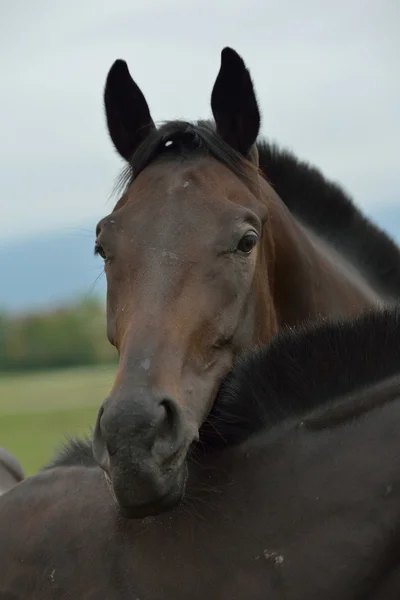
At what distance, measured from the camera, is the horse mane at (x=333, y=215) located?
5.32 meters

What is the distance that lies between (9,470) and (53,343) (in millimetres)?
45750

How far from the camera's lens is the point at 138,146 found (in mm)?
4266

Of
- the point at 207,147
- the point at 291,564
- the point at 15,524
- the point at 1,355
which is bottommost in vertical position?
the point at 1,355

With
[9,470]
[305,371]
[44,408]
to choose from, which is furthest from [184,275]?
[44,408]

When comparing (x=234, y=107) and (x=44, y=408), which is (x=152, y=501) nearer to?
(x=234, y=107)

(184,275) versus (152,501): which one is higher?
(184,275)

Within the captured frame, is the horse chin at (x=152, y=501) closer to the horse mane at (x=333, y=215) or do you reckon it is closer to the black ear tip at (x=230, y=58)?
the black ear tip at (x=230, y=58)

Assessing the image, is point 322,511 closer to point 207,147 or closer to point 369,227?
point 207,147

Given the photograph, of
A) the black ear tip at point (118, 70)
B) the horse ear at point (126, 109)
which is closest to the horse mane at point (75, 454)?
the horse ear at point (126, 109)

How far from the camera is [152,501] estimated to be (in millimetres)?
2916

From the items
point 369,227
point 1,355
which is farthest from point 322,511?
point 1,355

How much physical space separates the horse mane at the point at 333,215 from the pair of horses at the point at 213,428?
1.00 meters

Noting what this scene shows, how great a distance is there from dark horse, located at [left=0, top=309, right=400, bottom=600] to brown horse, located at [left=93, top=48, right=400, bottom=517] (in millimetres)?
177

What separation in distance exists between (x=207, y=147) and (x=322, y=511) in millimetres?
1877
